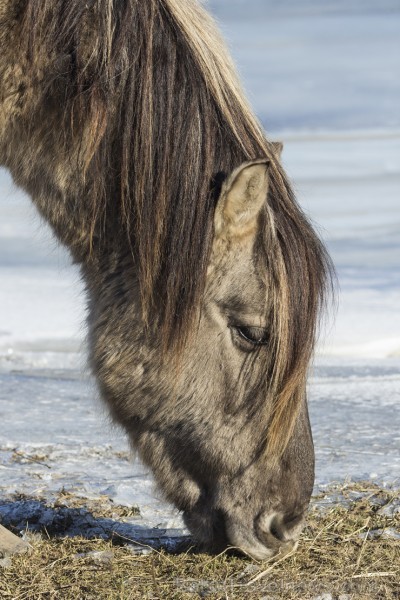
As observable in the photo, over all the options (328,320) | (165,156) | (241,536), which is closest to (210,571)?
(241,536)

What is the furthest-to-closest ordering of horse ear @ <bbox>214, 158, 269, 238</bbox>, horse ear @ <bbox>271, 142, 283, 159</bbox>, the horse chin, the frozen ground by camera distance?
1. the frozen ground
2. horse ear @ <bbox>271, 142, 283, 159</bbox>
3. the horse chin
4. horse ear @ <bbox>214, 158, 269, 238</bbox>

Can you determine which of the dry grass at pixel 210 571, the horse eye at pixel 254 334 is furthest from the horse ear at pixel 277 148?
the dry grass at pixel 210 571

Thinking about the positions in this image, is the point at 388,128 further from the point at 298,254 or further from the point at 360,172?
the point at 298,254

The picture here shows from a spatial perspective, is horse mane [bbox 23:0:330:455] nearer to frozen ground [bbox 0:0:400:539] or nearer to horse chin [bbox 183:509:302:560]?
horse chin [bbox 183:509:302:560]

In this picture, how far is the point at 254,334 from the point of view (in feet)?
10.2

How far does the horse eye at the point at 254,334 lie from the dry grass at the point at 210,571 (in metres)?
0.76

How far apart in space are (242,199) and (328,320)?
29.1 inches

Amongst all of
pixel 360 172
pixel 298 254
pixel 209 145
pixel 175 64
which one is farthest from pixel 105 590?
pixel 360 172

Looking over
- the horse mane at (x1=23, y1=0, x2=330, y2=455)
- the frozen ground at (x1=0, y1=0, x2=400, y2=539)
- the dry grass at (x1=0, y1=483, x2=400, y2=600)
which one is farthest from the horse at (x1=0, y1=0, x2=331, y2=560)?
the frozen ground at (x1=0, y1=0, x2=400, y2=539)

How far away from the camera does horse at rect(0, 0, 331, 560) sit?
3043 millimetres

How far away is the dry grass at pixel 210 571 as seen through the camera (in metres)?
3.08

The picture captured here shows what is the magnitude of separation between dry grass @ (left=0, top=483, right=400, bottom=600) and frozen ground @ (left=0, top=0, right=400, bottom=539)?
0.36m

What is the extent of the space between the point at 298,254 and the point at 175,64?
29.5 inches

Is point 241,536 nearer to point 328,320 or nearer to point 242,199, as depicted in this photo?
point 328,320
